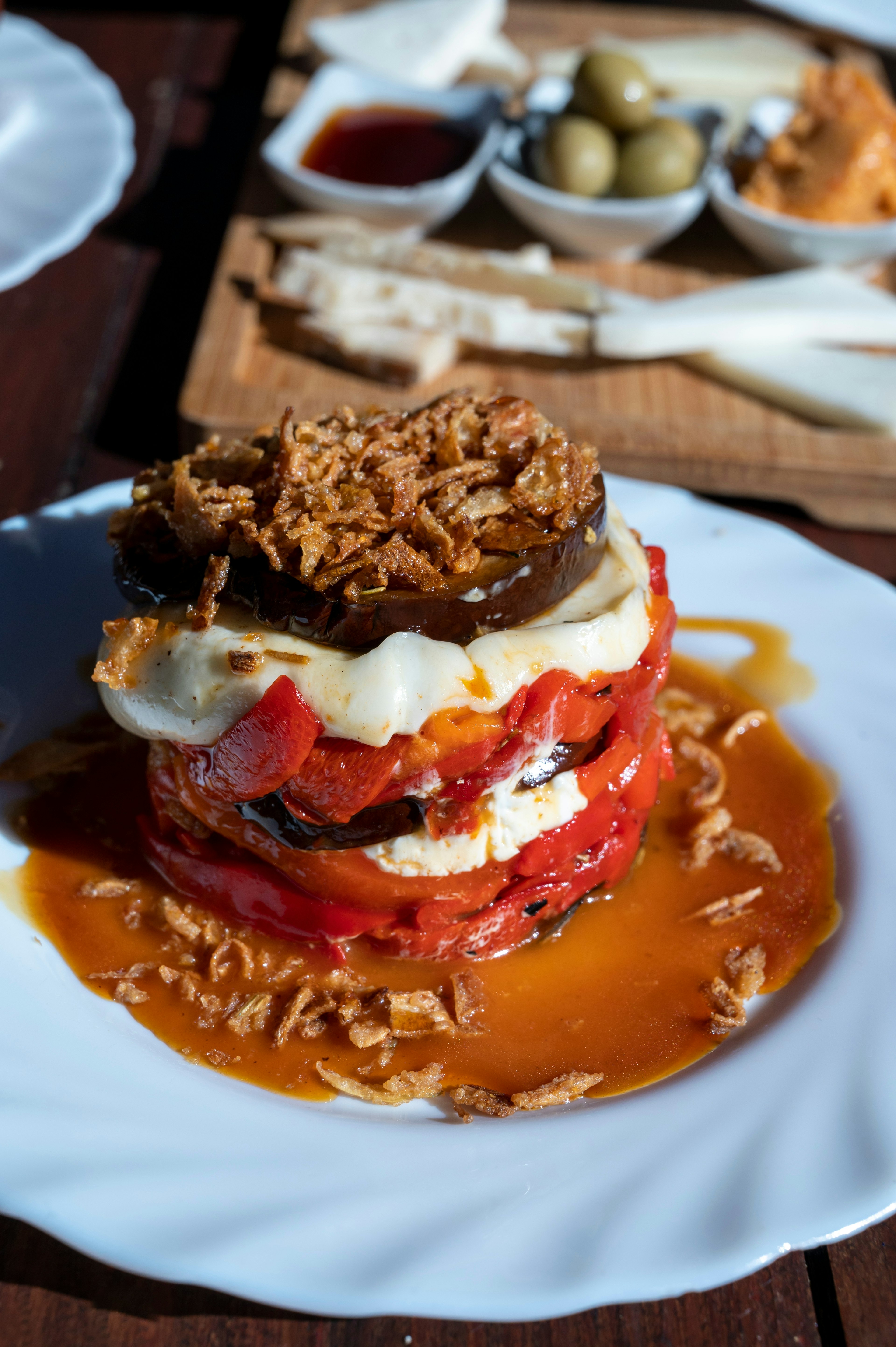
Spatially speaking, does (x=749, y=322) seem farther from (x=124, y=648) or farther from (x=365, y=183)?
(x=124, y=648)

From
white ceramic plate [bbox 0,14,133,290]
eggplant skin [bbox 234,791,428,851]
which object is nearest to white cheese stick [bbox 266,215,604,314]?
white ceramic plate [bbox 0,14,133,290]

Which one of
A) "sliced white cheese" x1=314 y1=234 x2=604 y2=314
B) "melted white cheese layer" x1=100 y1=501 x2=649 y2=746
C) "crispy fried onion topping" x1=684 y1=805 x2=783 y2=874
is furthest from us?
"sliced white cheese" x1=314 y1=234 x2=604 y2=314

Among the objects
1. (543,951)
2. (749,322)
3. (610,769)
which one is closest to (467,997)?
(543,951)

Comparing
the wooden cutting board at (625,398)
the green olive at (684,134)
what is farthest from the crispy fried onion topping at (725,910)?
the green olive at (684,134)

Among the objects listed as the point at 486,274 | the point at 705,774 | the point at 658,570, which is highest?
the point at 658,570

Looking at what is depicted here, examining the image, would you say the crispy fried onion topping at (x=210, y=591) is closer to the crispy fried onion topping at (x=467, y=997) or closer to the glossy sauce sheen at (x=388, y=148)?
the crispy fried onion topping at (x=467, y=997)

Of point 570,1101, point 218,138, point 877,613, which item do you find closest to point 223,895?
point 570,1101

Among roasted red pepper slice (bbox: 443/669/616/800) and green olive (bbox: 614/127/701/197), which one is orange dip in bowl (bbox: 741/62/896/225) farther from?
roasted red pepper slice (bbox: 443/669/616/800)

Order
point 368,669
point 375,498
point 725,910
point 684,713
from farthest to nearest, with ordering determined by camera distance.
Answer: point 684,713
point 725,910
point 375,498
point 368,669
